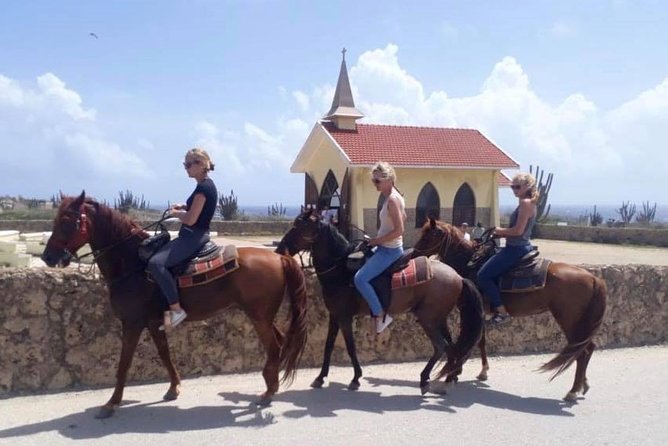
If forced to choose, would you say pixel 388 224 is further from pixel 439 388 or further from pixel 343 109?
pixel 343 109

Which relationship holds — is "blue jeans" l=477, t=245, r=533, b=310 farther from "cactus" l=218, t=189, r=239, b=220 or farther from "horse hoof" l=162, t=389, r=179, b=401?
"cactus" l=218, t=189, r=239, b=220

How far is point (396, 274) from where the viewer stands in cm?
638

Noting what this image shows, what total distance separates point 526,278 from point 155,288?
12.8 feet

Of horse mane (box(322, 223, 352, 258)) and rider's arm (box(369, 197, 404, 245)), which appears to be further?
horse mane (box(322, 223, 352, 258))

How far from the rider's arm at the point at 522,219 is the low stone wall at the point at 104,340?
80.7 inches

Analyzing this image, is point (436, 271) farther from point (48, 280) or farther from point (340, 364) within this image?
point (48, 280)

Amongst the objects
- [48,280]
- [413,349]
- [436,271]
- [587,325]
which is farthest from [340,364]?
[48,280]

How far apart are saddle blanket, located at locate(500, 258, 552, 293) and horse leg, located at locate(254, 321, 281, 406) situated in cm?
263

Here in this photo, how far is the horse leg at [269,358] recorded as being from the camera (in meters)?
5.96

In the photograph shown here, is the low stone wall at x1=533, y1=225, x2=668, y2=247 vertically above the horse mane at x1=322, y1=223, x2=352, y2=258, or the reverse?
the horse mane at x1=322, y1=223, x2=352, y2=258

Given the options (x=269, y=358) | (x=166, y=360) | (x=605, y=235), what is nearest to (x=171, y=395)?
(x=166, y=360)

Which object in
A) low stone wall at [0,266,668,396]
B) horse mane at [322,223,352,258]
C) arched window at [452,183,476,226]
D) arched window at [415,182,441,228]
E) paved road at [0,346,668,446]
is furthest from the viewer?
arched window at [452,183,476,226]

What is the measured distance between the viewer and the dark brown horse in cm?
644

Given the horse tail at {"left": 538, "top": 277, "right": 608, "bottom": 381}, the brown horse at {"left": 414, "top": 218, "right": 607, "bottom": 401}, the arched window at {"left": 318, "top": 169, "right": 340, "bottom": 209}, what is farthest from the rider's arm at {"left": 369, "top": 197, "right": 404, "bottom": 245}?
the arched window at {"left": 318, "top": 169, "right": 340, "bottom": 209}
